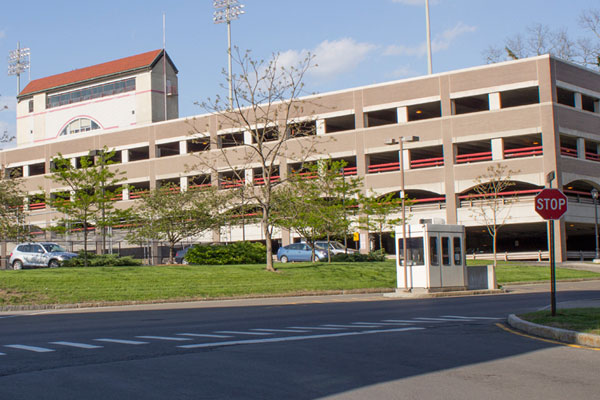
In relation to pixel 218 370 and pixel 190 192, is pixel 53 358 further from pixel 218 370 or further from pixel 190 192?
pixel 190 192

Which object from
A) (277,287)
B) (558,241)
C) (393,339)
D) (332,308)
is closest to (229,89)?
(277,287)

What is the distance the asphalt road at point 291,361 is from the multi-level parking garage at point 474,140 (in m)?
35.9

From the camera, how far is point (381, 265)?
1415 inches

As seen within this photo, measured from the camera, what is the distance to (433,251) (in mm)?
26500

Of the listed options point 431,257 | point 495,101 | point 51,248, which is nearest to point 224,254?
point 51,248

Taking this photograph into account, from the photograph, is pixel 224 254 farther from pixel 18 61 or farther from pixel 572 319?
pixel 18 61

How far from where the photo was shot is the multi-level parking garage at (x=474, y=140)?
5259 cm

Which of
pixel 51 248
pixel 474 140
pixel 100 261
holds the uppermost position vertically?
pixel 474 140

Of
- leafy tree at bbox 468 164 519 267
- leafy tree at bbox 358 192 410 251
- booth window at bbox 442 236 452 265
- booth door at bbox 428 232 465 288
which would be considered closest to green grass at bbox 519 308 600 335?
booth door at bbox 428 232 465 288

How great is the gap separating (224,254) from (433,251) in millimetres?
13011

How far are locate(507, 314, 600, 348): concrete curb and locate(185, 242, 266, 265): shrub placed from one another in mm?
23551

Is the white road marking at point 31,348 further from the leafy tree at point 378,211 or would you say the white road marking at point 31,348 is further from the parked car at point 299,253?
the leafy tree at point 378,211

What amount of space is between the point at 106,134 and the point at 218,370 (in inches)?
2682

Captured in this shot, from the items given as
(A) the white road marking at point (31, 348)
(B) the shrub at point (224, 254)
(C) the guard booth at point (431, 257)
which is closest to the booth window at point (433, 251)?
(C) the guard booth at point (431, 257)
